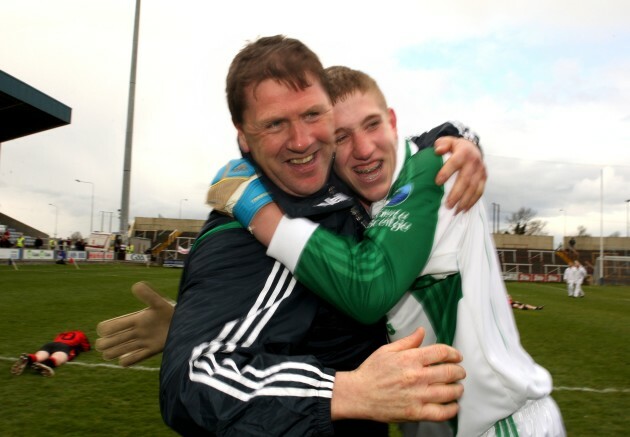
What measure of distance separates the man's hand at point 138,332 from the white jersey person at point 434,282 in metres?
0.72

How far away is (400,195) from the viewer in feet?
5.41

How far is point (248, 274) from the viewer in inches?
57.9

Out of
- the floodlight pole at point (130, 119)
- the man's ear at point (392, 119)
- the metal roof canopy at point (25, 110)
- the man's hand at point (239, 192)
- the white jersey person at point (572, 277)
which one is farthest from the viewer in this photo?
the floodlight pole at point (130, 119)

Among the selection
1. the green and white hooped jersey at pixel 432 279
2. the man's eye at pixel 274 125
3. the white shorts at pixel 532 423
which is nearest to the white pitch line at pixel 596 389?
the white shorts at pixel 532 423

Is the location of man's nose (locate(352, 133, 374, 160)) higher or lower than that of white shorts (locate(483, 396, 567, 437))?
higher

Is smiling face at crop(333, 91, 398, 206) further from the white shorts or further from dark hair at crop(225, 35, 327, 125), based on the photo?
the white shorts

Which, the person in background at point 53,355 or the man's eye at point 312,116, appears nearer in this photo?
the man's eye at point 312,116

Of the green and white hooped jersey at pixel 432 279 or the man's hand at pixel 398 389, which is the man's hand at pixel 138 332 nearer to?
the green and white hooped jersey at pixel 432 279

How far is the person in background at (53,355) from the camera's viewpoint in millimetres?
6855

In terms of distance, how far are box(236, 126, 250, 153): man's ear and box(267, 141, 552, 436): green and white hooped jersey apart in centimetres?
40

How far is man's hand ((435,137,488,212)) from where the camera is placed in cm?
170

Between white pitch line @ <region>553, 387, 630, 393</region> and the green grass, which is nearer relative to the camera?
the green grass

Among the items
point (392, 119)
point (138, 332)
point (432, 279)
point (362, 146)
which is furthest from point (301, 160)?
point (138, 332)

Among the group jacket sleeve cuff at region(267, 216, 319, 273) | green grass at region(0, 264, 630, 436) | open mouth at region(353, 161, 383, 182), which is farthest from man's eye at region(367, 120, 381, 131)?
green grass at region(0, 264, 630, 436)
